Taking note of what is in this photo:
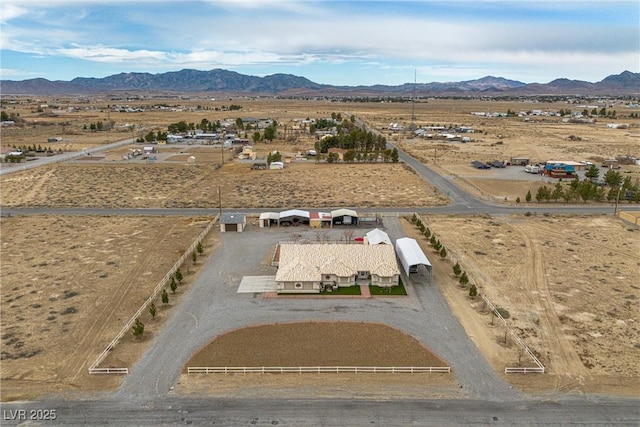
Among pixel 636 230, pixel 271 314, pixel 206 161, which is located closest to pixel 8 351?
pixel 271 314

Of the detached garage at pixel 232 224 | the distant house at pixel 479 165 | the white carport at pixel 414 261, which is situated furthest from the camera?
the distant house at pixel 479 165

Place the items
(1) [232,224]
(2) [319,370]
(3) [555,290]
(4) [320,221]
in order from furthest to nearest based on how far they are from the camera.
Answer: (4) [320,221] → (1) [232,224] → (3) [555,290] → (2) [319,370]

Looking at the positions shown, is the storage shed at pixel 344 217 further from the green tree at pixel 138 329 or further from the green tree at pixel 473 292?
the green tree at pixel 138 329

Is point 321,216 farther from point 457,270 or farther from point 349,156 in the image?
point 349,156

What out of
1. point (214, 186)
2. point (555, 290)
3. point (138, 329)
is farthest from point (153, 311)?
point (214, 186)

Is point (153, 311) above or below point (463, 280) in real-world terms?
below

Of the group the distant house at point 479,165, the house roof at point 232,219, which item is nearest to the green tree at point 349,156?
the distant house at point 479,165
